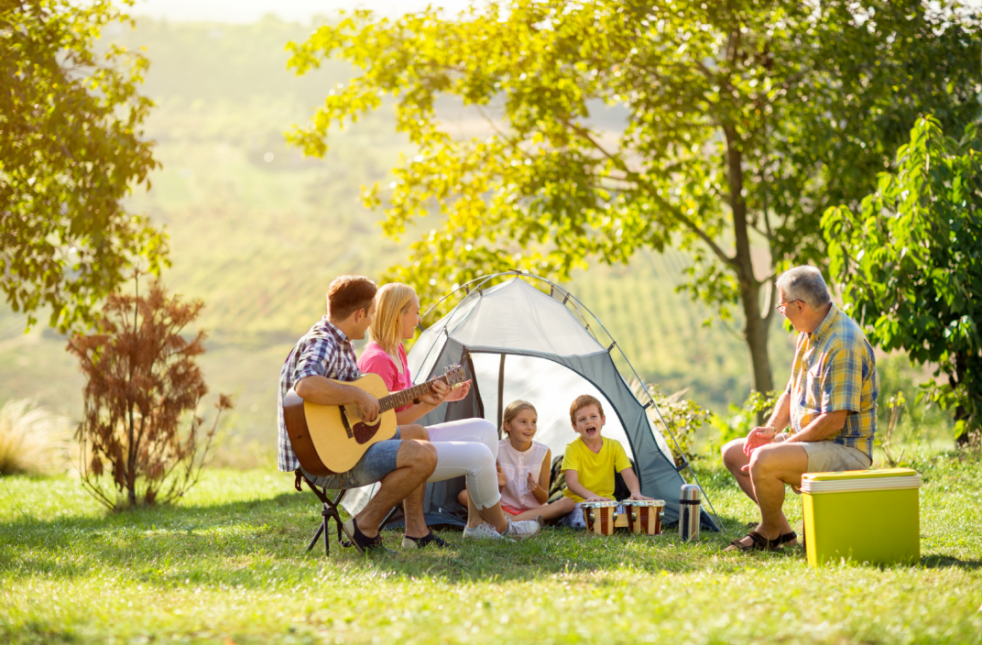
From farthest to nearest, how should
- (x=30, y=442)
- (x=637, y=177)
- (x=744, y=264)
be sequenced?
(x=744, y=264), (x=637, y=177), (x=30, y=442)

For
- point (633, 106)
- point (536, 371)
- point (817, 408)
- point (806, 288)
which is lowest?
point (817, 408)

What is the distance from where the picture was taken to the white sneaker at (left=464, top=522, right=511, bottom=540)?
13.9ft

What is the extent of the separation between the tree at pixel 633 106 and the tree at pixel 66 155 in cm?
272

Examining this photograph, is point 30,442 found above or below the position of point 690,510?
below

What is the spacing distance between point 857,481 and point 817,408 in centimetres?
48

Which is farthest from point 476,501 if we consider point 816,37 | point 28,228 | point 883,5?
point 883,5

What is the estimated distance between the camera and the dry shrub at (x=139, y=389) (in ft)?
19.8

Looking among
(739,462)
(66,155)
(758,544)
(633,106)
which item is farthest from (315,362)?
(633,106)

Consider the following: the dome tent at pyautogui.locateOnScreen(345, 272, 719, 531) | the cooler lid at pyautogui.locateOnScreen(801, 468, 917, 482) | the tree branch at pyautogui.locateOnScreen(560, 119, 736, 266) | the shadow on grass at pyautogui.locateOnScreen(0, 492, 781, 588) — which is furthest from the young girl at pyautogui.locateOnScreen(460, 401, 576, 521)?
the tree branch at pyautogui.locateOnScreen(560, 119, 736, 266)

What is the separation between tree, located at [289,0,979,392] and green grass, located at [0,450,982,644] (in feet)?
16.0

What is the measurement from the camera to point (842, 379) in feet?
11.9

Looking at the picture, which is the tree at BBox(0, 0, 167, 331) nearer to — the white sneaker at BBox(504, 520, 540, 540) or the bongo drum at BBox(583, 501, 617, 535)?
the white sneaker at BBox(504, 520, 540, 540)

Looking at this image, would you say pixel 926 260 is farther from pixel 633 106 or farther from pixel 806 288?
pixel 633 106

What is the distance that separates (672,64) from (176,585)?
25.6ft
